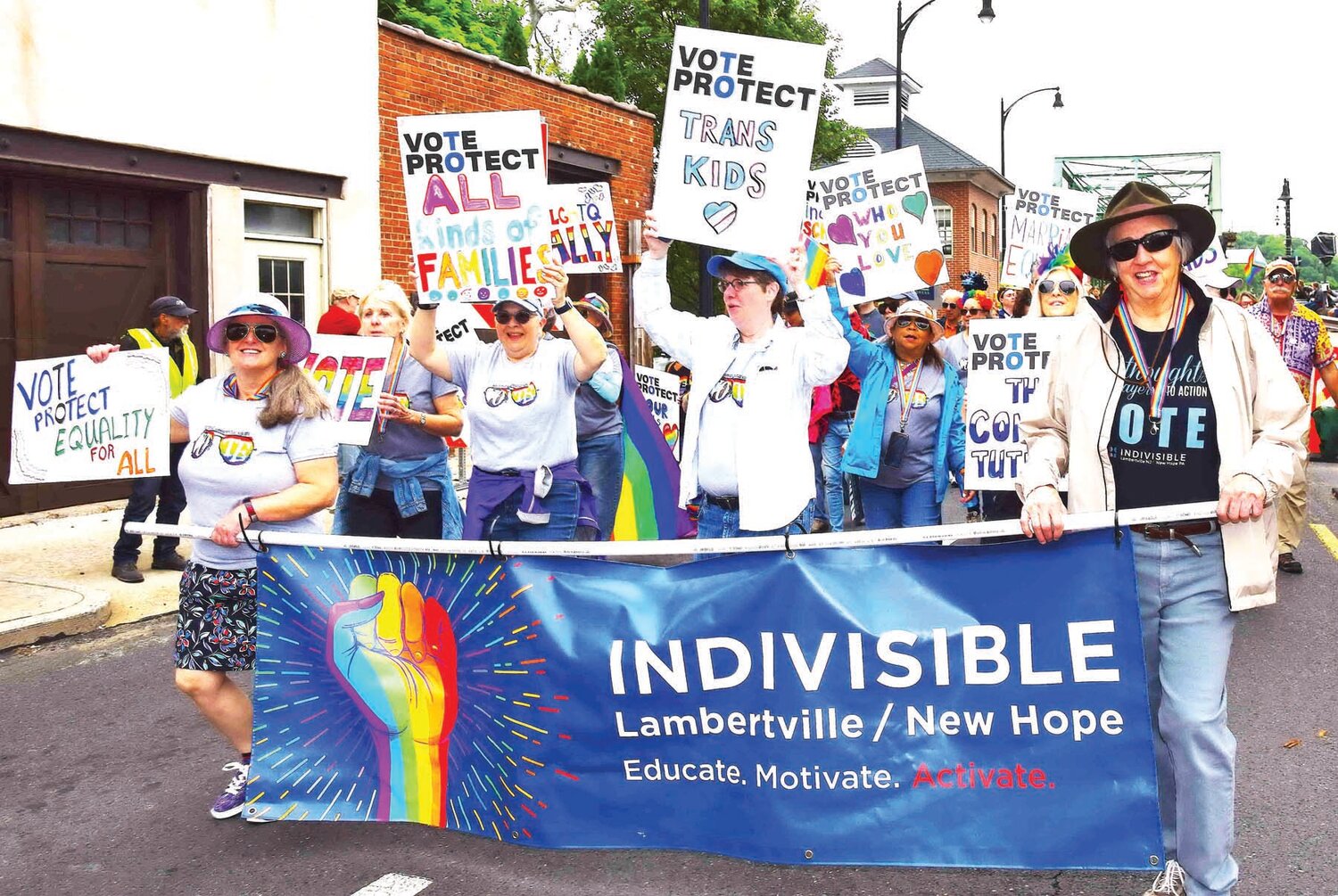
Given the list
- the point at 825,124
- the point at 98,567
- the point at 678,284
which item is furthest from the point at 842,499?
the point at 825,124

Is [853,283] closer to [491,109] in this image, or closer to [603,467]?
[603,467]

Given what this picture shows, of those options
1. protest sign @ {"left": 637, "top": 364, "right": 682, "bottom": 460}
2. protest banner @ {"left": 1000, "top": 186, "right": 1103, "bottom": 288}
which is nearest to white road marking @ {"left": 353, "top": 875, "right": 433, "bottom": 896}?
protest sign @ {"left": 637, "top": 364, "right": 682, "bottom": 460}

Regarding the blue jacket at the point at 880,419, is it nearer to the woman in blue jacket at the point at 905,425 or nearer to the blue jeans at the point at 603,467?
the woman in blue jacket at the point at 905,425

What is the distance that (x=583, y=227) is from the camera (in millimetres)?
10078

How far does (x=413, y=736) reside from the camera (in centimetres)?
412

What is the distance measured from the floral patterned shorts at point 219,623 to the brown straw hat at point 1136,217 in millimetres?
2909

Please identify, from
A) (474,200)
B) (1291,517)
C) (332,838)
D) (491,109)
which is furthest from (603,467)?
(491,109)

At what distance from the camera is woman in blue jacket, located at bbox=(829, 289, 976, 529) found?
6629 millimetres

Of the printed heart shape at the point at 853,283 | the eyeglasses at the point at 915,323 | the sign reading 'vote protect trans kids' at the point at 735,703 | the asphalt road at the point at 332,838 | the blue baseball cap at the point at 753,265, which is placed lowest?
the asphalt road at the point at 332,838

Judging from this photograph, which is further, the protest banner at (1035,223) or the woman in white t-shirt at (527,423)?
the protest banner at (1035,223)

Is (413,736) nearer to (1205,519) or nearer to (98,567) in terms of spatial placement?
(1205,519)

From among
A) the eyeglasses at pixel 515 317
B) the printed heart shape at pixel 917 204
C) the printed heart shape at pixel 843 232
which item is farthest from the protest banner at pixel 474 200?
the printed heart shape at pixel 917 204

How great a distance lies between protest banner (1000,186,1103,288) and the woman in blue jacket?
Answer: 5135 mm

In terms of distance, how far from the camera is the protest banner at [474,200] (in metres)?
5.81
